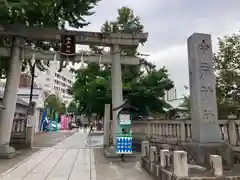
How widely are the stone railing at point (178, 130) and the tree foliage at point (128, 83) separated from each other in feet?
22.2

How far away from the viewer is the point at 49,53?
485 inches

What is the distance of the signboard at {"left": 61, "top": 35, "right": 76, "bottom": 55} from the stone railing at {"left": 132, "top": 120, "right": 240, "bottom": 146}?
204 inches

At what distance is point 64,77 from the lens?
115 meters

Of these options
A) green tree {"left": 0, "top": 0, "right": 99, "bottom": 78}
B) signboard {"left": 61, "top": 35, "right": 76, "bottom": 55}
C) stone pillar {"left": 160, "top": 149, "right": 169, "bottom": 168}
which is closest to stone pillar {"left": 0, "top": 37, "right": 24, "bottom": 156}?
green tree {"left": 0, "top": 0, "right": 99, "bottom": 78}

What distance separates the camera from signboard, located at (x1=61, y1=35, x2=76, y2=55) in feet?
40.2

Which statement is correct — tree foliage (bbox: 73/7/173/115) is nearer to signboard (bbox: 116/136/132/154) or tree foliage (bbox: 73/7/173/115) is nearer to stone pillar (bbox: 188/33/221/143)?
signboard (bbox: 116/136/132/154)

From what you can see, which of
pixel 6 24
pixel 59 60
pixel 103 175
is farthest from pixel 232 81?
pixel 6 24

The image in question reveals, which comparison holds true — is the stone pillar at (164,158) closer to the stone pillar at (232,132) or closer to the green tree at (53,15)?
the stone pillar at (232,132)

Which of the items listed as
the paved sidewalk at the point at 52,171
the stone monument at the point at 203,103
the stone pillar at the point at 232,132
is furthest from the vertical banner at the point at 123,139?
the stone pillar at the point at 232,132

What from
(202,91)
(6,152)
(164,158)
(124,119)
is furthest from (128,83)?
(164,158)

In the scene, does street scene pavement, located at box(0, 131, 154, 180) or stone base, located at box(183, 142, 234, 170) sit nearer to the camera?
stone base, located at box(183, 142, 234, 170)

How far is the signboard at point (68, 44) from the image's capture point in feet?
40.2

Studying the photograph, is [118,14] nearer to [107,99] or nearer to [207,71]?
[107,99]

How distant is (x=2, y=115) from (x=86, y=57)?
476 centimetres
